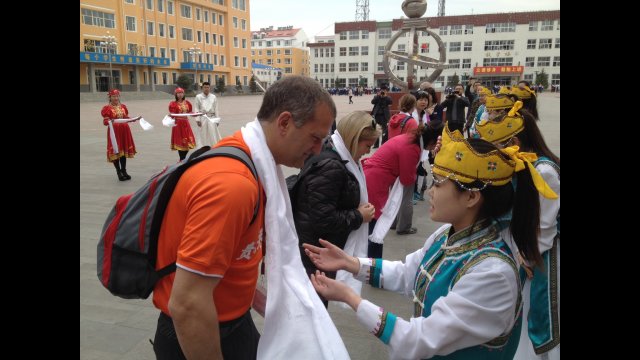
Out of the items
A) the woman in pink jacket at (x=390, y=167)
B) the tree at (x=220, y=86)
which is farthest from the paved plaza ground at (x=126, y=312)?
the tree at (x=220, y=86)

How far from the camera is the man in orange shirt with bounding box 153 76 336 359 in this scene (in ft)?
3.97

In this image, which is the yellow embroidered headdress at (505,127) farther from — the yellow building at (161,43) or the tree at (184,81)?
the tree at (184,81)

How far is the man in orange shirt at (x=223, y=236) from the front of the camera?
3.97 ft

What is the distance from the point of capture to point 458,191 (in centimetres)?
162

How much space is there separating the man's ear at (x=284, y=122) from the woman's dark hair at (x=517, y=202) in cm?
69

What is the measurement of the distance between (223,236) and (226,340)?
21.7 inches

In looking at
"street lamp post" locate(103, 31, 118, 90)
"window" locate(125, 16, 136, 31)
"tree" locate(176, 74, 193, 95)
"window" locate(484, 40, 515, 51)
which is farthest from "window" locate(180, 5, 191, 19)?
"window" locate(484, 40, 515, 51)

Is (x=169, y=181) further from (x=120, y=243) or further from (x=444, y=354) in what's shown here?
(x=444, y=354)

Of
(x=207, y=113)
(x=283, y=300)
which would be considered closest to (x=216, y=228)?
(x=283, y=300)

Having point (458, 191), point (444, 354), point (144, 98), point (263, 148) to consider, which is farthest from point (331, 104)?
point (144, 98)

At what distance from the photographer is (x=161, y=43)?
5372cm

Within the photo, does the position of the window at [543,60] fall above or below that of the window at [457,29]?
below

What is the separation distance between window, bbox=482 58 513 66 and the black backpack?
257 feet

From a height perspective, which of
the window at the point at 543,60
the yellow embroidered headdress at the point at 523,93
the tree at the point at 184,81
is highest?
the window at the point at 543,60
